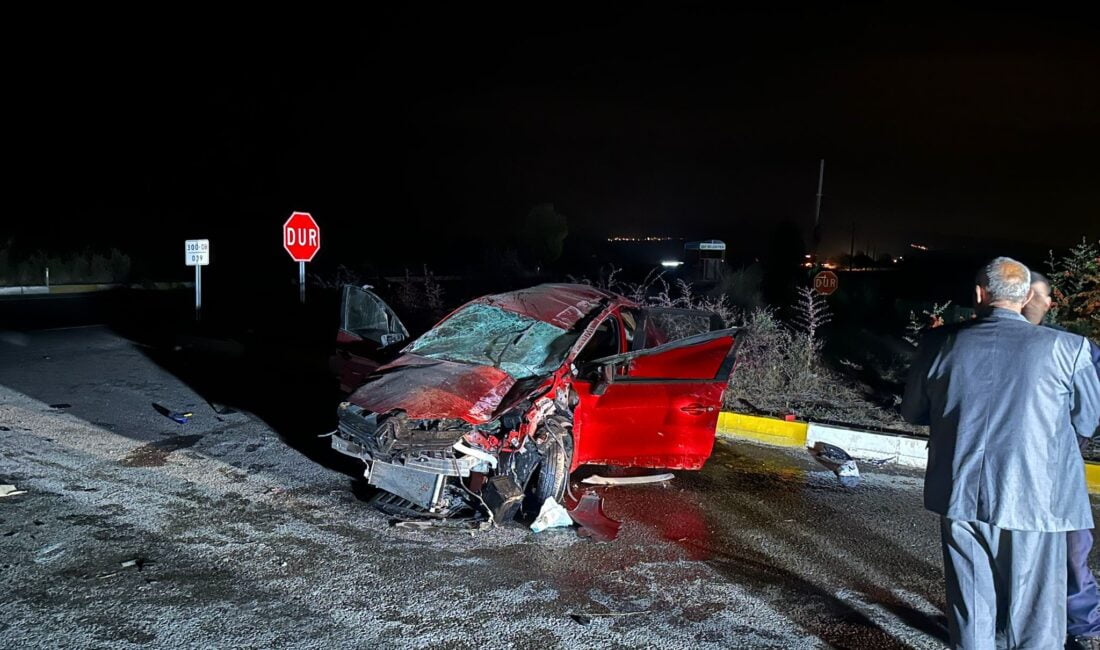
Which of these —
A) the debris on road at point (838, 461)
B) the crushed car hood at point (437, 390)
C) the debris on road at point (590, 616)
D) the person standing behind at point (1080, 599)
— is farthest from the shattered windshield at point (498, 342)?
the person standing behind at point (1080, 599)

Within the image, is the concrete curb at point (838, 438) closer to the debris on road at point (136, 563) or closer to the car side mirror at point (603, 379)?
the car side mirror at point (603, 379)

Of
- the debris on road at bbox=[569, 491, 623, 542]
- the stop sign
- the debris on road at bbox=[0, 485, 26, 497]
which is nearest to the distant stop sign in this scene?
the stop sign

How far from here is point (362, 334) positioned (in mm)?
7668

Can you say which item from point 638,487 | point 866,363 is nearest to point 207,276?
point 866,363

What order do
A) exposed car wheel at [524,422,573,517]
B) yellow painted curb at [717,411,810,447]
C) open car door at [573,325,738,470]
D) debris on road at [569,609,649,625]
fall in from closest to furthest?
debris on road at [569,609,649,625] < exposed car wheel at [524,422,573,517] < open car door at [573,325,738,470] < yellow painted curb at [717,411,810,447]

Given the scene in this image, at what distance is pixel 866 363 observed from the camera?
40.0 feet

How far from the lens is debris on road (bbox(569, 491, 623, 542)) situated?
5.34 meters

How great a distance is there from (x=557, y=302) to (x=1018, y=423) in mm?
4186

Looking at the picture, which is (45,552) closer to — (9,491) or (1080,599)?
(9,491)

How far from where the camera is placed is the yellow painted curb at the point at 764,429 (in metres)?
7.98

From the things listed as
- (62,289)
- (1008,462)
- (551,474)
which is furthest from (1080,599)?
(62,289)

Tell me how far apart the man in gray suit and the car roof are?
11.6 ft

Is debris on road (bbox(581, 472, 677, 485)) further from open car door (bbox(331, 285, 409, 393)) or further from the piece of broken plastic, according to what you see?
open car door (bbox(331, 285, 409, 393))

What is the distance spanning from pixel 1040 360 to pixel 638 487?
3.73 meters
